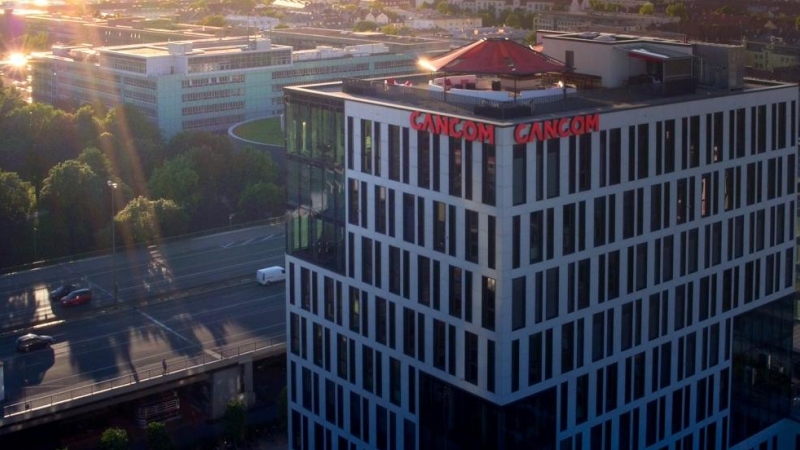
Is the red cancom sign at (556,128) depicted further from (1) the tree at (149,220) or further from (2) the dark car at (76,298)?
(1) the tree at (149,220)

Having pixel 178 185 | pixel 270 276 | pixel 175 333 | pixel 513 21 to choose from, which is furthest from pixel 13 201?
pixel 513 21

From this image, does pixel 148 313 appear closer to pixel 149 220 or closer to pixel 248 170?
pixel 149 220

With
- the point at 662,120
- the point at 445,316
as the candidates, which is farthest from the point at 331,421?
the point at 662,120

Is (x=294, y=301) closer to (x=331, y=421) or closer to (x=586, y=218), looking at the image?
(x=331, y=421)

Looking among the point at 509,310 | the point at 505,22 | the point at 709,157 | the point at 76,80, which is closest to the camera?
→ the point at 509,310

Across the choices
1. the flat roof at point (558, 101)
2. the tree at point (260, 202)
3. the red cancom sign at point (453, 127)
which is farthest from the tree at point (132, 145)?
the red cancom sign at point (453, 127)

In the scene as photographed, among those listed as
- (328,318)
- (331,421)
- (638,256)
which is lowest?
(331,421)

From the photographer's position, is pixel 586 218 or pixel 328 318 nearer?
pixel 586 218
